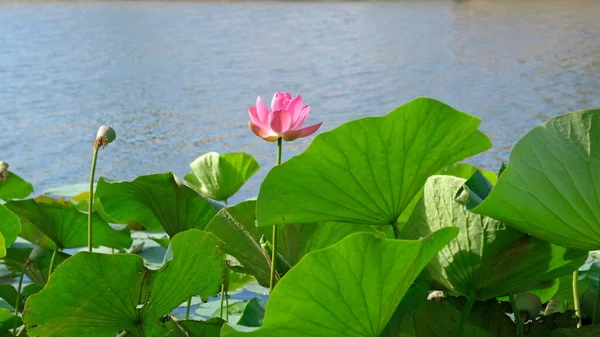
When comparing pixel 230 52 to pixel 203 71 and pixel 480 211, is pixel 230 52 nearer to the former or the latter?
pixel 203 71

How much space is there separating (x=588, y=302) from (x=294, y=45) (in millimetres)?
3593

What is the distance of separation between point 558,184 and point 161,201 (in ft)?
1.23

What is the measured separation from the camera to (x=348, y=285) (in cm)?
42

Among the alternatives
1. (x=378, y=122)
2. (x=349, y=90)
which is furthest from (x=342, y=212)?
(x=349, y=90)

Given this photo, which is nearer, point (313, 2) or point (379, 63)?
point (379, 63)

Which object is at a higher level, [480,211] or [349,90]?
[480,211]

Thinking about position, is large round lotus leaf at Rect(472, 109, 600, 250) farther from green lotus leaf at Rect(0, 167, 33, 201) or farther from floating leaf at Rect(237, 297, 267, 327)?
green lotus leaf at Rect(0, 167, 33, 201)

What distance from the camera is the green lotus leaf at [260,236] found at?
583 mm

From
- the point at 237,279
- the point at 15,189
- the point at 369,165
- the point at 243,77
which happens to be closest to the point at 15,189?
the point at 15,189

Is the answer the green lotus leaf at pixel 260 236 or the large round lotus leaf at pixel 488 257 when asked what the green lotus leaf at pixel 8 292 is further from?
the large round lotus leaf at pixel 488 257

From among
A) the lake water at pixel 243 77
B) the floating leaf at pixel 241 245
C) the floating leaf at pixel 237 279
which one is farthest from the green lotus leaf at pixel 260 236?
the lake water at pixel 243 77

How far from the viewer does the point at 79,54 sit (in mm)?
3920

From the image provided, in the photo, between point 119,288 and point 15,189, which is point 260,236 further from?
point 15,189

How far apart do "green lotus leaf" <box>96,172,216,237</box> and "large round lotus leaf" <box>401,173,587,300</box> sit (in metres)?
0.27
